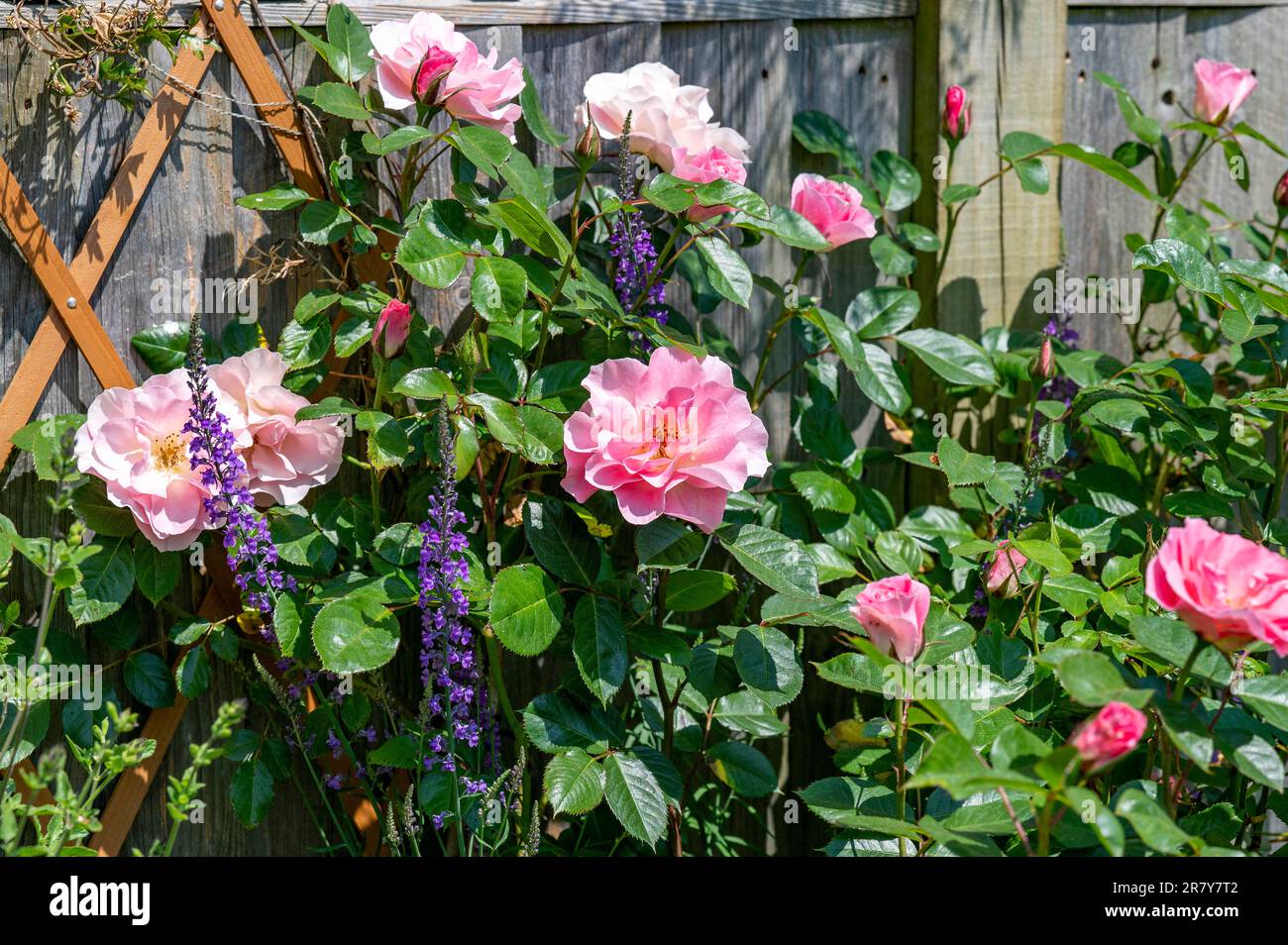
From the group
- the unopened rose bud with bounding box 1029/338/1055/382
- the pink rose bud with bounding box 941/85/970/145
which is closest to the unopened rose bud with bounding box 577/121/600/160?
the pink rose bud with bounding box 941/85/970/145

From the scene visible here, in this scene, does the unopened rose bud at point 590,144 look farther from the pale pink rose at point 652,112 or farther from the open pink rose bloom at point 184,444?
the open pink rose bloom at point 184,444

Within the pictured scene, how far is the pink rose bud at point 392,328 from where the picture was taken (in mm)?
1791

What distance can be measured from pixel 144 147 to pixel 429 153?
0.49 metres

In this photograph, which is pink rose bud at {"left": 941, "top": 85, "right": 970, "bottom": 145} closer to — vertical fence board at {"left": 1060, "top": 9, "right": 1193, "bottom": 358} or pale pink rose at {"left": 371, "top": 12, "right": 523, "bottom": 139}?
vertical fence board at {"left": 1060, "top": 9, "right": 1193, "bottom": 358}

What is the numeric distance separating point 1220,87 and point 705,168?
1.22 metres

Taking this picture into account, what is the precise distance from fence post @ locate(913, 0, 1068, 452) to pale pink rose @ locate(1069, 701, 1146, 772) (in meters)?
1.35

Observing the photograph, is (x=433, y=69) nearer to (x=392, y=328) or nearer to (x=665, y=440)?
(x=392, y=328)

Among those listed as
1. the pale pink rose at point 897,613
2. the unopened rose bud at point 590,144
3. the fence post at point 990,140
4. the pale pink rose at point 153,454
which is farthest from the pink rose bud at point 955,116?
the pale pink rose at point 153,454

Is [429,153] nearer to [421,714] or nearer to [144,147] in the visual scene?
[144,147]

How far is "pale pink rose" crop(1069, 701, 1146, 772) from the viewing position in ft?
3.81

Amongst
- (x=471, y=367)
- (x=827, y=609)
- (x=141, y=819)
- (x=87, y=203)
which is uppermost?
(x=87, y=203)

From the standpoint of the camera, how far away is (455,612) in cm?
168

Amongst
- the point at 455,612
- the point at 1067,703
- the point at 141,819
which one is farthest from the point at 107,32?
the point at 1067,703

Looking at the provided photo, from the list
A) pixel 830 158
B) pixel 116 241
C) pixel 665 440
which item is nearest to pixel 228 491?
pixel 116 241
